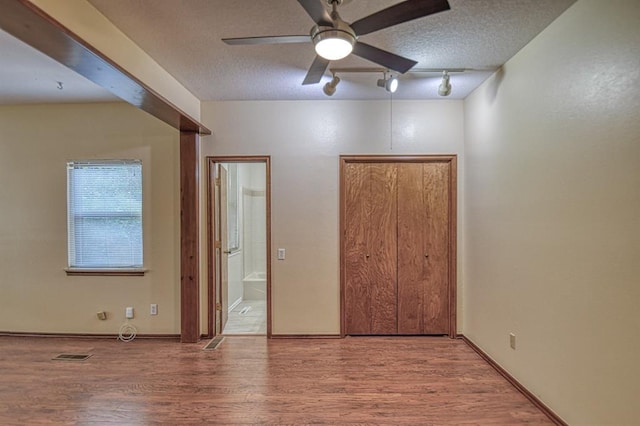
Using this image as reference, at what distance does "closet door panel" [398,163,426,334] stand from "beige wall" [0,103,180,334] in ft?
8.22

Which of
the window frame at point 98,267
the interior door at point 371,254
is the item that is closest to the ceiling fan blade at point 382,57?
the interior door at point 371,254

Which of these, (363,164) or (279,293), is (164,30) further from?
(279,293)

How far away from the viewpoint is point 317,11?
1559mm

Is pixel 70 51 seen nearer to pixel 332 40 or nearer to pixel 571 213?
pixel 332 40

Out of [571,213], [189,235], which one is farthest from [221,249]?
[571,213]

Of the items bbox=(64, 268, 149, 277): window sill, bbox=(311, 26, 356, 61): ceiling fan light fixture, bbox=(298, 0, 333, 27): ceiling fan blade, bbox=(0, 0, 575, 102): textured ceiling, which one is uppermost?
bbox=(0, 0, 575, 102): textured ceiling

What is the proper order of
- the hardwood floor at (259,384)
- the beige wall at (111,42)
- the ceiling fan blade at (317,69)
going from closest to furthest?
the beige wall at (111,42) < the ceiling fan blade at (317,69) < the hardwood floor at (259,384)

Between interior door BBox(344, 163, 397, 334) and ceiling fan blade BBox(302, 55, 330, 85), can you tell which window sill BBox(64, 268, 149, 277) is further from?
ceiling fan blade BBox(302, 55, 330, 85)

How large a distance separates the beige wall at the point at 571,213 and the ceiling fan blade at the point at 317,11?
4.94ft

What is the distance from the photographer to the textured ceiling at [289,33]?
2.00m

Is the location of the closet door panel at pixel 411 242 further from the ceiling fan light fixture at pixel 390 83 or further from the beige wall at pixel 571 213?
the ceiling fan light fixture at pixel 390 83

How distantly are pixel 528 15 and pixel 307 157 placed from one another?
7.38 feet

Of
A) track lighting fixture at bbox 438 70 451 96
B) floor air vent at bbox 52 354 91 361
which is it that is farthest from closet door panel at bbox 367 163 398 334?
floor air vent at bbox 52 354 91 361

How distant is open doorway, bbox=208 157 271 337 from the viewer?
3707 millimetres
